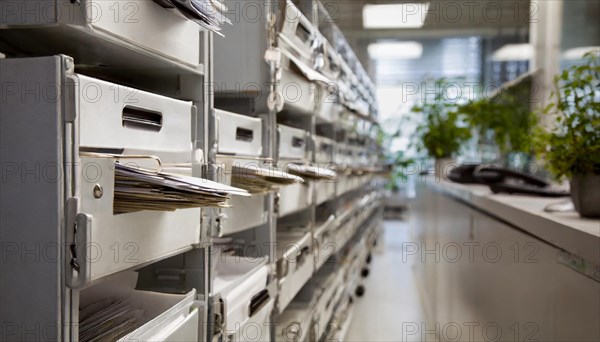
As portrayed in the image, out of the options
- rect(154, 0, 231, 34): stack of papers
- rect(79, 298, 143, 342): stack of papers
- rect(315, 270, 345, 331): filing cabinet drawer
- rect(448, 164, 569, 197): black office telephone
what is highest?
rect(154, 0, 231, 34): stack of papers

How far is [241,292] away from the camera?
1267 mm

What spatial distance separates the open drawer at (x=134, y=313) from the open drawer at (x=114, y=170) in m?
0.11

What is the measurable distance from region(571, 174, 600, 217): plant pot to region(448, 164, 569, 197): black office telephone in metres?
0.71

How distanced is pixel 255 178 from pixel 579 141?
0.73 metres

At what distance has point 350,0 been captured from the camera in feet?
6.68

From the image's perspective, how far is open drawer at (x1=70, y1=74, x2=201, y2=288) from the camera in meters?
0.68

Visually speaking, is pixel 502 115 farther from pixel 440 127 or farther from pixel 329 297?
pixel 329 297

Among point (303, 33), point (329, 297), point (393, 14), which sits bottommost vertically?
point (329, 297)

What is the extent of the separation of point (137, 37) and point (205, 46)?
28 centimetres

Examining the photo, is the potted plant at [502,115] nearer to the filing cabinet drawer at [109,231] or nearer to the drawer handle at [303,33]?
the drawer handle at [303,33]

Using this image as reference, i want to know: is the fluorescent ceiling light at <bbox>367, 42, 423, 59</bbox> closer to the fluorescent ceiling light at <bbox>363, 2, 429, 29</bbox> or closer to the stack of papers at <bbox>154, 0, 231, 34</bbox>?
the fluorescent ceiling light at <bbox>363, 2, 429, 29</bbox>

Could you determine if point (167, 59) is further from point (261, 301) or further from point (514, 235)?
point (514, 235)

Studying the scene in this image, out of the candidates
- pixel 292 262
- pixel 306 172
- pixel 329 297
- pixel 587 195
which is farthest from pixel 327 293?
pixel 587 195

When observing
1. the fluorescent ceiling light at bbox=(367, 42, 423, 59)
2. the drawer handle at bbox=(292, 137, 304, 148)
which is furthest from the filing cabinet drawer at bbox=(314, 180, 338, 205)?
the fluorescent ceiling light at bbox=(367, 42, 423, 59)
